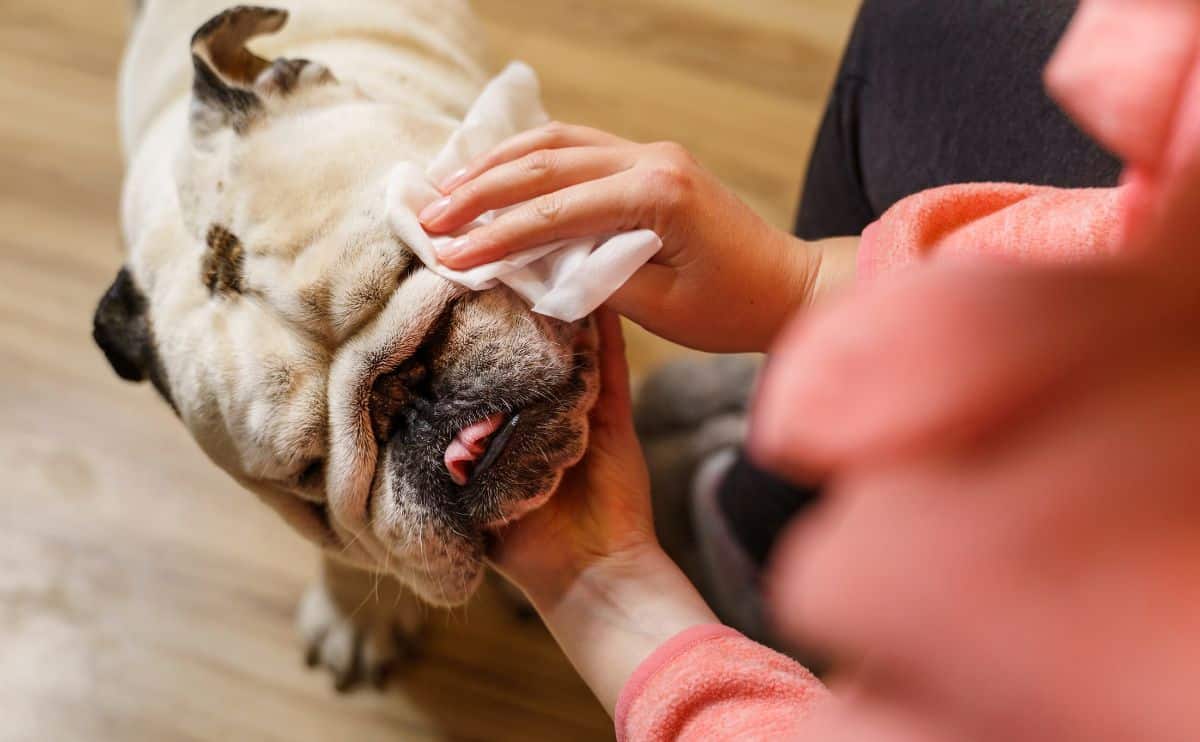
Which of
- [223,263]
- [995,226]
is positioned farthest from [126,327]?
[995,226]

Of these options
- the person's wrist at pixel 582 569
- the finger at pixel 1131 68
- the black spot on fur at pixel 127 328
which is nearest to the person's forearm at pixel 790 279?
the person's wrist at pixel 582 569

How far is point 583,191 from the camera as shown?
0.78 metres

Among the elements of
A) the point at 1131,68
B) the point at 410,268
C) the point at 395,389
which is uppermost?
the point at 1131,68

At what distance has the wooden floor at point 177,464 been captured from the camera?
1.45m

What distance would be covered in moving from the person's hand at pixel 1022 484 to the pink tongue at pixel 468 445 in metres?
0.57

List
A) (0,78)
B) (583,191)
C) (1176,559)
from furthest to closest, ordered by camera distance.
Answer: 1. (0,78)
2. (583,191)
3. (1176,559)

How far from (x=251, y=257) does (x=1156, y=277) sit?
0.78 meters

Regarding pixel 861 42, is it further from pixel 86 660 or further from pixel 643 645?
pixel 86 660

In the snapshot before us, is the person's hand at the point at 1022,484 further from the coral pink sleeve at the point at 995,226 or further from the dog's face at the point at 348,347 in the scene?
the dog's face at the point at 348,347

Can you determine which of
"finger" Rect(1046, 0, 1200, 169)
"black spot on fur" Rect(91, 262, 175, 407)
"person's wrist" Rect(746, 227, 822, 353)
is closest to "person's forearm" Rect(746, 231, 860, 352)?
"person's wrist" Rect(746, 227, 822, 353)

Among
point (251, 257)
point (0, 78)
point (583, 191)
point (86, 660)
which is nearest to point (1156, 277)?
point (583, 191)

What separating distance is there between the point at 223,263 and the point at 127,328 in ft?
0.65

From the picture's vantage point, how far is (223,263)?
0.87 meters

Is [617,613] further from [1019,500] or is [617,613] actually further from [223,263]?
[1019,500]
